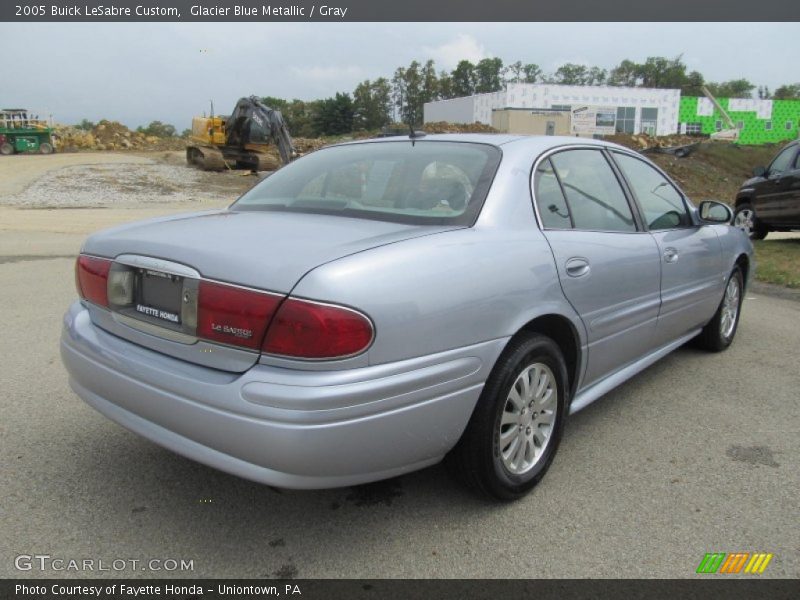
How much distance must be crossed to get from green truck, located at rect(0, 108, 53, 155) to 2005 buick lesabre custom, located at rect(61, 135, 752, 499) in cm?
3746

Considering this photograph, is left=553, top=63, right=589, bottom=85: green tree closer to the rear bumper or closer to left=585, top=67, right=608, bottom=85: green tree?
left=585, top=67, right=608, bottom=85: green tree

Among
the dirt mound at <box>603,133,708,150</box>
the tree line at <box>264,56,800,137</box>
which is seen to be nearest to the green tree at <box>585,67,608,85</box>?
the tree line at <box>264,56,800,137</box>

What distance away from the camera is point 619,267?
327 centimetres

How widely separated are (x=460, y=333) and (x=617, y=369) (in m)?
1.55

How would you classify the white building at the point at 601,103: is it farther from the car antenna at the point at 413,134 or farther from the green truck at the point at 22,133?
the car antenna at the point at 413,134

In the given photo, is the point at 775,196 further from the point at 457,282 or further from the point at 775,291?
the point at 457,282

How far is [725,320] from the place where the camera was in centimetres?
498

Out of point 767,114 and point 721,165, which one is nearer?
point 721,165

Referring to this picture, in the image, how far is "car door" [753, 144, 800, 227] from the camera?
1044cm

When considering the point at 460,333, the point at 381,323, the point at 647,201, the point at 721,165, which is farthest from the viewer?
the point at 721,165

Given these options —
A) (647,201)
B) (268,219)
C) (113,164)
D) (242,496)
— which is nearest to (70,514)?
(242,496)

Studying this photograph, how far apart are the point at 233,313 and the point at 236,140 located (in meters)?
26.9
